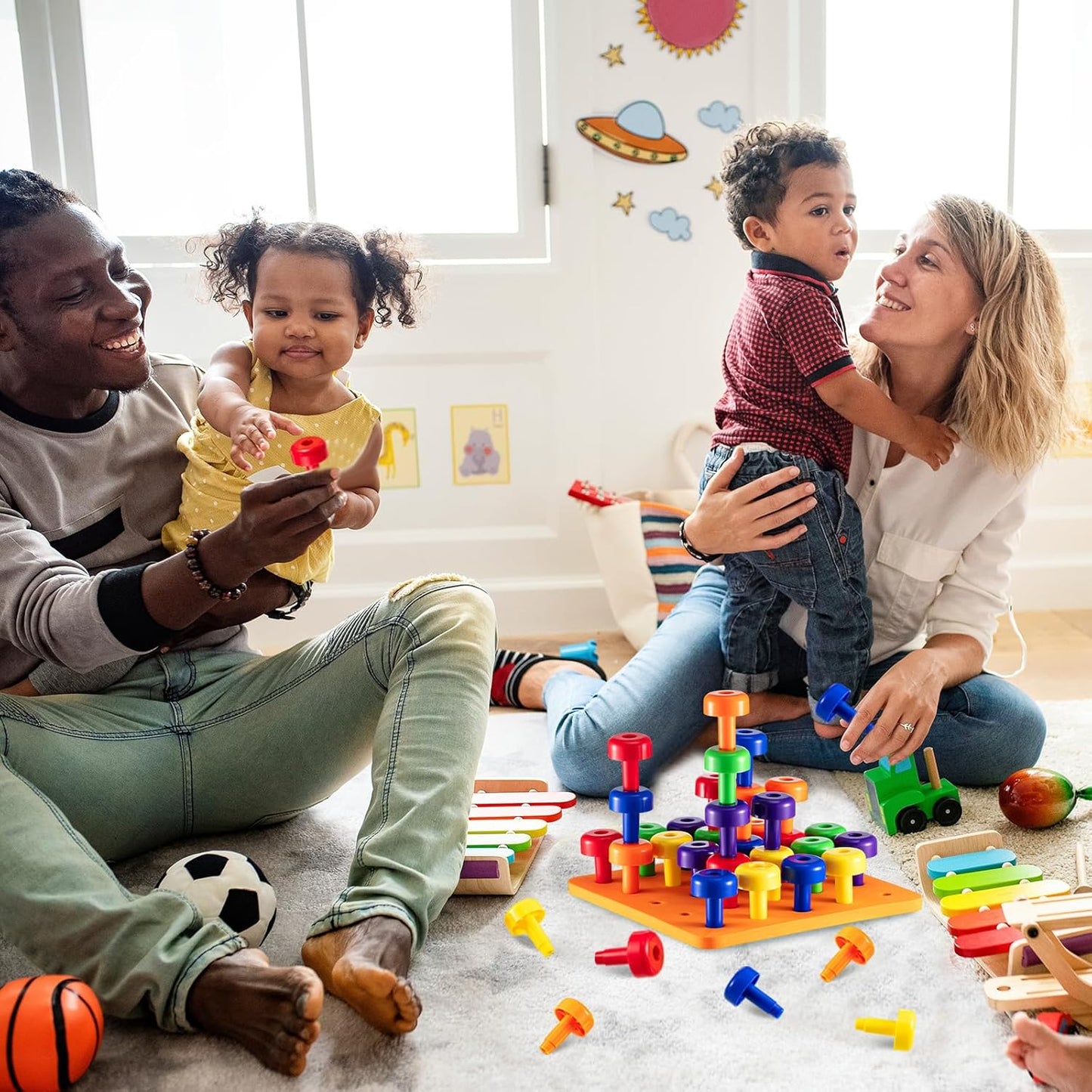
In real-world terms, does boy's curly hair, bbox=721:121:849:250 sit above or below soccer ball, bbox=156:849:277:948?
above

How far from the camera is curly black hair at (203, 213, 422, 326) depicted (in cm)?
145

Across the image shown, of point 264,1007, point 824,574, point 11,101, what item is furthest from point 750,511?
point 11,101

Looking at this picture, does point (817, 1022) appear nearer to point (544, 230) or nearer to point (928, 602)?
point (928, 602)

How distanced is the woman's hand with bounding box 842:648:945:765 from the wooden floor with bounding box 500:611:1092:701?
2.41 feet

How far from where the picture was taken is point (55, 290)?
1228 mm

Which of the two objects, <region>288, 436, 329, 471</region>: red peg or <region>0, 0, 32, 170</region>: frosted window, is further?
<region>0, 0, 32, 170</region>: frosted window

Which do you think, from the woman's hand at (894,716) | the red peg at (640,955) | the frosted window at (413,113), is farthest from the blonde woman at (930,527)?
the frosted window at (413,113)

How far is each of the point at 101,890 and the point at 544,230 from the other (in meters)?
1.93

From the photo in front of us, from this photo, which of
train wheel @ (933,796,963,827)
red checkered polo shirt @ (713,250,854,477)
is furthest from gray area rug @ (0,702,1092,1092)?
red checkered polo shirt @ (713,250,854,477)

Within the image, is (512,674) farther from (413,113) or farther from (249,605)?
(413,113)

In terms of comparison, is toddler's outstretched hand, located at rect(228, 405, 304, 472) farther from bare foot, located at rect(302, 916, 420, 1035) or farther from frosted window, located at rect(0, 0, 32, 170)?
frosted window, located at rect(0, 0, 32, 170)

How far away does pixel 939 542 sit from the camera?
1.56 metres

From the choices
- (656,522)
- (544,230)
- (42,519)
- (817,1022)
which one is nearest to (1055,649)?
(656,522)

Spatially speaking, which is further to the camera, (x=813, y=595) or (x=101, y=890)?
(x=813, y=595)
